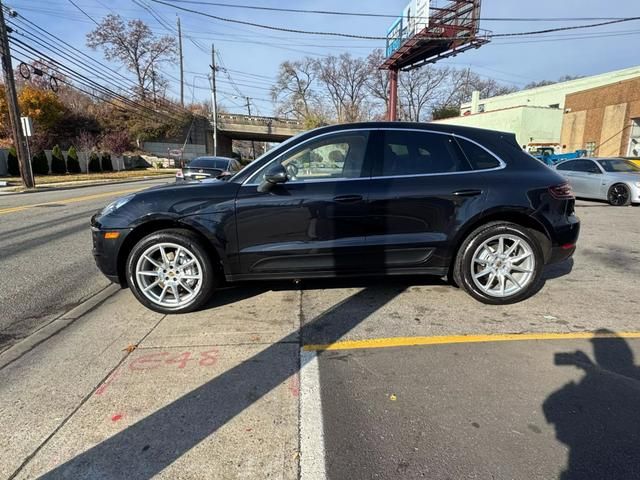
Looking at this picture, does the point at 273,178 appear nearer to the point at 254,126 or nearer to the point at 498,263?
the point at 498,263

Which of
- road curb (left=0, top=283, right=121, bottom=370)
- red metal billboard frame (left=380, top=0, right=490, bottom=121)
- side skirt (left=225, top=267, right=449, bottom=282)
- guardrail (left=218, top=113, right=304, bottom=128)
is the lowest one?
road curb (left=0, top=283, right=121, bottom=370)

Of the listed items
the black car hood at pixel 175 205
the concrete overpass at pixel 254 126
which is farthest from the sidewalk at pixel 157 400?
the concrete overpass at pixel 254 126

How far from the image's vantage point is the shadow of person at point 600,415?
1.99 m

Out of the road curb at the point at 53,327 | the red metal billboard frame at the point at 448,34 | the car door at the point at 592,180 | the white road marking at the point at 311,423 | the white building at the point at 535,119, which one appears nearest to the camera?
the white road marking at the point at 311,423

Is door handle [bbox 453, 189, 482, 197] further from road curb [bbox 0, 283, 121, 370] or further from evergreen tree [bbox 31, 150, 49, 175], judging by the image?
evergreen tree [bbox 31, 150, 49, 175]

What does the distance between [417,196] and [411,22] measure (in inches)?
1274

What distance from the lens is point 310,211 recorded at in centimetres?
376

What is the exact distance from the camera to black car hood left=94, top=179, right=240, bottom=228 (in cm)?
375

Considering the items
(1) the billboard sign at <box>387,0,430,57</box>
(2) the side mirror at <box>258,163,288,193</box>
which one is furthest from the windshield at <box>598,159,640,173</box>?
(1) the billboard sign at <box>387,0,430,57</box>

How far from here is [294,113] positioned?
67.1m

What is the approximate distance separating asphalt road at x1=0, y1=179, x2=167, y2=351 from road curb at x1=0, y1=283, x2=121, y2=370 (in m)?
0.13

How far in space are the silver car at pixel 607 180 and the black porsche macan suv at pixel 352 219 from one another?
28.9 ft

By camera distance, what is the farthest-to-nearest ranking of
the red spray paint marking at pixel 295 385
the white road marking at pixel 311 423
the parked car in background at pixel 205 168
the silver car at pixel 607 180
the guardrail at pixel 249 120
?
the guardrail at pixel 249 120, the parked car in background at pixel 205 168, the silver car at pixel 607 180, the red spray paint marking at pixel 295 385, the white road marking at pixel 311 423

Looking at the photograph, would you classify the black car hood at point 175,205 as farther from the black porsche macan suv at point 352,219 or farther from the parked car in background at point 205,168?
the parked car in background at point 205,168
